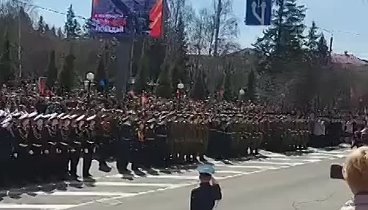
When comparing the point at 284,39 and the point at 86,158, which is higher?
the point at 284,39

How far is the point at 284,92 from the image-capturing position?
75.8m

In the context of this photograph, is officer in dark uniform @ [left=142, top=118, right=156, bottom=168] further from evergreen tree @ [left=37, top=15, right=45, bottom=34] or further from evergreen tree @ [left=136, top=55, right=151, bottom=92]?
evergreen tree @ [left=37, top=15, right=45, bottom=34]

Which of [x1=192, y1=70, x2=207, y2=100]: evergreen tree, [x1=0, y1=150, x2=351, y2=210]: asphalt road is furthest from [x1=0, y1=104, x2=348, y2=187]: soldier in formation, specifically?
[x1=192, y1=70, x2=207, y2=100]: evergreen tree

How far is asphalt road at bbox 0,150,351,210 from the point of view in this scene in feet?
52.2

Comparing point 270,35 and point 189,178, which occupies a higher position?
point 270,35

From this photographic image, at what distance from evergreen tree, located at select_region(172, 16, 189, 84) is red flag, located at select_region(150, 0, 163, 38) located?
1691cm

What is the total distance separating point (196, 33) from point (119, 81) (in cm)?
2857

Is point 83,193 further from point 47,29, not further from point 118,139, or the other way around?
point 47,29

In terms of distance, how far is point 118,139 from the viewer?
23.7 m

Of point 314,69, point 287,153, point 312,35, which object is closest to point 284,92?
point 314,69

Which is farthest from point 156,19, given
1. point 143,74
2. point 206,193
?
point 206,193

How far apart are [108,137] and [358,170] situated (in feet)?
62.8

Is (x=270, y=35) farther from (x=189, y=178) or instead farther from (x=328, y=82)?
(x=189, y=178)

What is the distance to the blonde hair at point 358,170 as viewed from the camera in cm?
455
